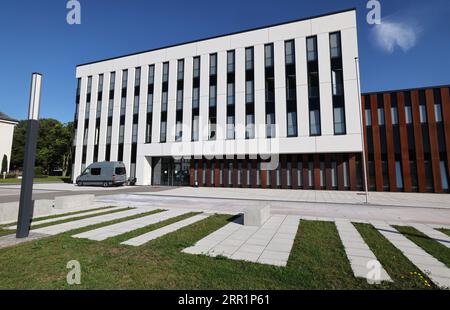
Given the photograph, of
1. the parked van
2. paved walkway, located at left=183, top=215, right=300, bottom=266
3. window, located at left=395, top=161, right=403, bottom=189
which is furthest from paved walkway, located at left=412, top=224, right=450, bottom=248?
the parked van

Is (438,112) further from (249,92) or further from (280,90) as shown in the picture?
(249,92)

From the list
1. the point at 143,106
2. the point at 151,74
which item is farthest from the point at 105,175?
the point at 151,74

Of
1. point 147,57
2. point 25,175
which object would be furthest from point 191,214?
point 147,57

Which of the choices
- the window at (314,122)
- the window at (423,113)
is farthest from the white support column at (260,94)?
the window at (423,113)

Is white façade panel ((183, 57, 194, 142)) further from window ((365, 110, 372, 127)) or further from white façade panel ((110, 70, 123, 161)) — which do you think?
window ((365, 110, 372, 127))

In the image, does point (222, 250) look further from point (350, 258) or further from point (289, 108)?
point (289, 108)

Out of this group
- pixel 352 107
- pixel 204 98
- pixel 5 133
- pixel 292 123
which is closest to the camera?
pixel 352 107

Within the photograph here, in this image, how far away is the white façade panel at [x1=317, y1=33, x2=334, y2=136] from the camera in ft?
78.4

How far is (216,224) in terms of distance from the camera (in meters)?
8.45

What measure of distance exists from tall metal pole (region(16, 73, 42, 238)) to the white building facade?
68.5ft

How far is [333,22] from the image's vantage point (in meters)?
24.8

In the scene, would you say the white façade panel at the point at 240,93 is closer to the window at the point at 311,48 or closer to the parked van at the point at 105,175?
the window at the point at 311,48

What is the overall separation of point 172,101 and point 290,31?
16750 mm
